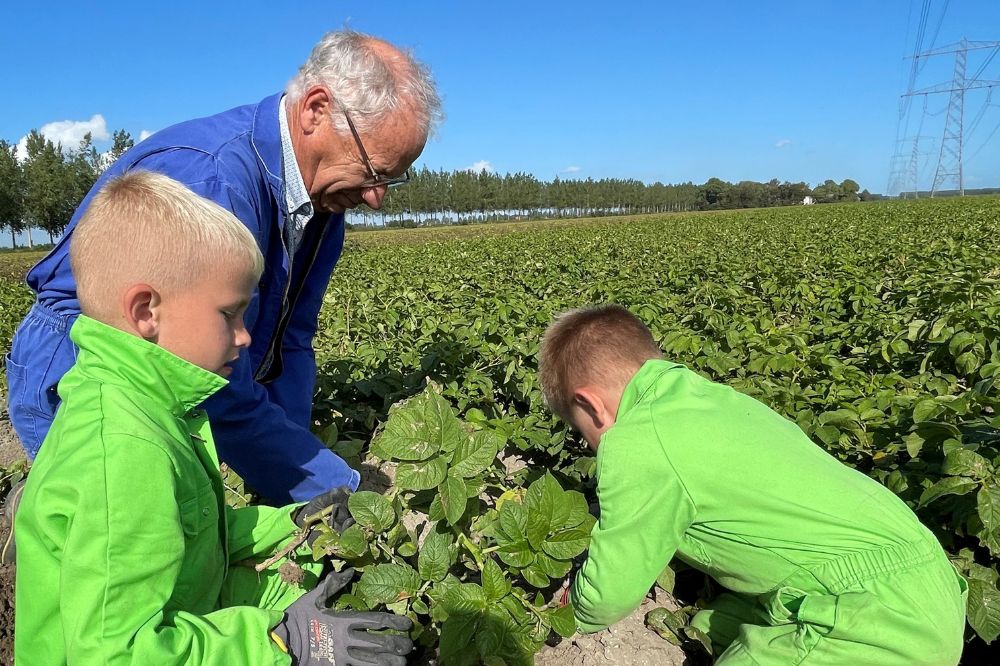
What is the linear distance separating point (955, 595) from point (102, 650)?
5.94 ft

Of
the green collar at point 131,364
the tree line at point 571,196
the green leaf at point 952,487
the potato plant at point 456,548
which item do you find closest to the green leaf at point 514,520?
the potato plant at point 456,548

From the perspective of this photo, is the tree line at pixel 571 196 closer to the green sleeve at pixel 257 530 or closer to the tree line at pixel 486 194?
the tree line at pixel 486 194

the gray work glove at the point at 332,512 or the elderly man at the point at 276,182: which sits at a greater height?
the elderly man at the point at 276,182

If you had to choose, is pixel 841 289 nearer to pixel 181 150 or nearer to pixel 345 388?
pixel 345 388

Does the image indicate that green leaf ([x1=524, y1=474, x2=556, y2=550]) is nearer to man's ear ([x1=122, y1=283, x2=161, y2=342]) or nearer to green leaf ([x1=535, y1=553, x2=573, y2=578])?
green leaf ([x1=535, y1=553, x2=573, y2=578])

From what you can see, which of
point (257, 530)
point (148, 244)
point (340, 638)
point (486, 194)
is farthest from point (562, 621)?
point (486, 194)

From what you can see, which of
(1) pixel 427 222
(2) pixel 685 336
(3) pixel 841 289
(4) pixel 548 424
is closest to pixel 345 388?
(4) pixel 548 424

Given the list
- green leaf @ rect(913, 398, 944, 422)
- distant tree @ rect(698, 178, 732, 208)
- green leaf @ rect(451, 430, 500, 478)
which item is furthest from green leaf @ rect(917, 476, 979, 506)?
distant tree @ rect(698, 178, 732, 208)

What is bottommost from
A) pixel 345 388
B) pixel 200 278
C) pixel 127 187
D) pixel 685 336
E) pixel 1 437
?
pixel 1 437

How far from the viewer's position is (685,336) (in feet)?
10.4

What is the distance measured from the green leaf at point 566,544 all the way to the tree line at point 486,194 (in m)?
53.2

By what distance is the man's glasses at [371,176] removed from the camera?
6.78 ft

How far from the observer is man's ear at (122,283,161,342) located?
1303mm

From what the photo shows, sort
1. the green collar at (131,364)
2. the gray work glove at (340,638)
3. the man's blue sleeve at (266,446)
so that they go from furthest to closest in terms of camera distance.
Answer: the man's blue sleeve at (266,446)
the gray work glove at (340,638)
the green collar at (131,364)
